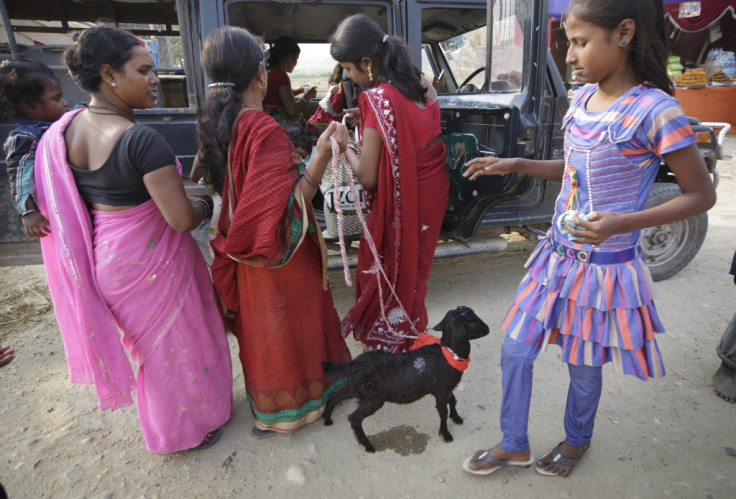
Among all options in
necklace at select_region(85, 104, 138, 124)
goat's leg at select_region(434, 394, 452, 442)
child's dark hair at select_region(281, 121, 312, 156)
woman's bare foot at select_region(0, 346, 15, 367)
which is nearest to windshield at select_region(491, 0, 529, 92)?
child's dark hair at select_region(281, 121, 312, 156)

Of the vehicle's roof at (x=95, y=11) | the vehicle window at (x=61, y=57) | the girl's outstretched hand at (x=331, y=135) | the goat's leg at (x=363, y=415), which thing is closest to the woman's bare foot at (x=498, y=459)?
the goat's leg at (x=363, y=415)

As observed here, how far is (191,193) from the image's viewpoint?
3020 millimetres

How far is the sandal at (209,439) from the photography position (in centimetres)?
217

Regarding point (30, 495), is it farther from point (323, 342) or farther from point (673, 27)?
point (673, 27)

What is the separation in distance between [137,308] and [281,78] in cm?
261

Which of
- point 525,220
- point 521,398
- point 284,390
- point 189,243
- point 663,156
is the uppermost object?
point 663,156

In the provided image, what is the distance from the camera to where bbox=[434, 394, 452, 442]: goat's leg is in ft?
6.81

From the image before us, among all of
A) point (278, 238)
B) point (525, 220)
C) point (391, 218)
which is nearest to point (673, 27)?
point (525, 220)

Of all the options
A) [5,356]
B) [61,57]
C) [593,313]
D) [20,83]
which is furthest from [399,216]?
[61,57]

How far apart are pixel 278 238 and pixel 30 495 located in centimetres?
150

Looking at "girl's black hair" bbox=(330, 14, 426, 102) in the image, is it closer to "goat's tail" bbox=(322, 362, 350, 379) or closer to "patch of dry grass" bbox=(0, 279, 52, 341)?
"goat's tail" bbox=(322, 362, 350, 379)

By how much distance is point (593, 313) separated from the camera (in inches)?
62.6

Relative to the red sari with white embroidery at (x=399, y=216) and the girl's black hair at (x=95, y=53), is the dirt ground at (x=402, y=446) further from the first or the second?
A: the girl's black hair at (x=95, y=53)

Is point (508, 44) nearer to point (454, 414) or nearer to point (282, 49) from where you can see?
point (282, 49)
